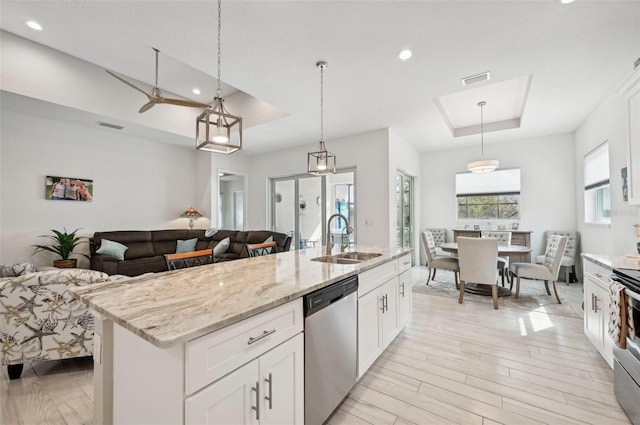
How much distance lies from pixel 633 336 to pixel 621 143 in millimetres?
2963

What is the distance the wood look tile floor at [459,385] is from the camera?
1.73m

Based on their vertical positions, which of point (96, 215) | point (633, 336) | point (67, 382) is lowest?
point (67, 382)

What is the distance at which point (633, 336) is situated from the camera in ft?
5.40

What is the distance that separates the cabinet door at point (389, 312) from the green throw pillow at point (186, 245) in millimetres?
4649

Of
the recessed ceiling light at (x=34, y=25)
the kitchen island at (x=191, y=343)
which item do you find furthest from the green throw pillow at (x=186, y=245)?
the kitchen island at (x=191, y=343)

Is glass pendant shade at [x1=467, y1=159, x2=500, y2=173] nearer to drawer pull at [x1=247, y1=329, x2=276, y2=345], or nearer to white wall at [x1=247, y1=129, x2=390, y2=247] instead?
white wall at [x1=247, y1=129, x2=390, y2=247]

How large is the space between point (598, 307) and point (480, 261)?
4.73 feet

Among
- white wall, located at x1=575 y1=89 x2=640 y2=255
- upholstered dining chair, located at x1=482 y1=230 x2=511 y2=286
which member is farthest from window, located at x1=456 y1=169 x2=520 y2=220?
white wall, located at x1=575 y1=89 x2=640 y2=255

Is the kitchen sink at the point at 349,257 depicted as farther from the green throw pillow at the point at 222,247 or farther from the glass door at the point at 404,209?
the green throw pillow at the point at 222,247

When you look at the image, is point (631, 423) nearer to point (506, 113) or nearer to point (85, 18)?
point (506, 113)

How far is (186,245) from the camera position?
18.7 ft

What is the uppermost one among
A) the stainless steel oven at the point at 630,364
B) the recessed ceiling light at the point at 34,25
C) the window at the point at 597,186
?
the recessed ceiling light at the point at 34,25

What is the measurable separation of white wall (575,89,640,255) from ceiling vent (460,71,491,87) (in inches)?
49.6

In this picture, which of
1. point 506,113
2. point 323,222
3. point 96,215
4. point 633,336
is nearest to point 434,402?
point 633,336
